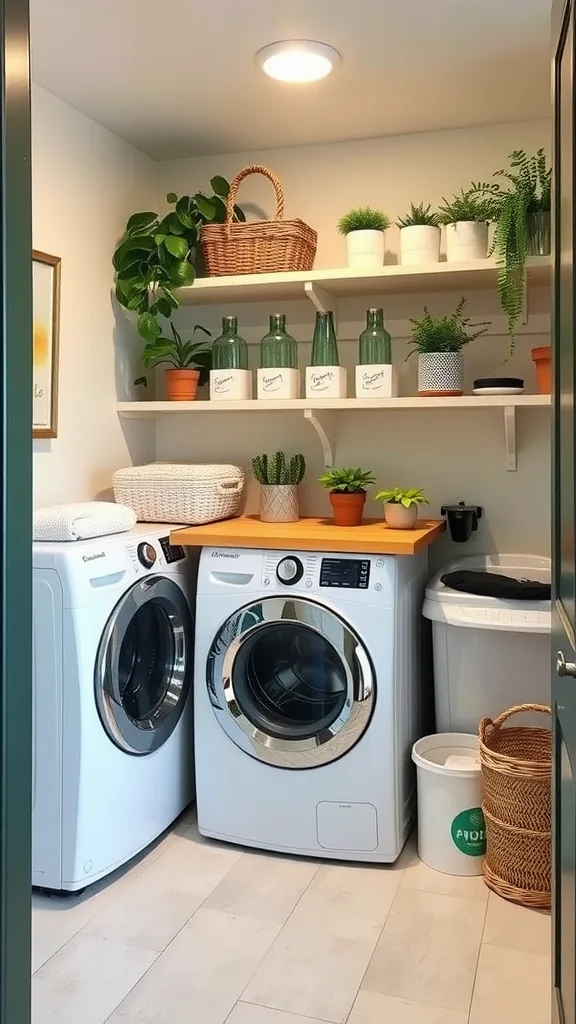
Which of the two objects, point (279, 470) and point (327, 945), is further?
point (279, 470)

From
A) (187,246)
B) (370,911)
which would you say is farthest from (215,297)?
(370,911)

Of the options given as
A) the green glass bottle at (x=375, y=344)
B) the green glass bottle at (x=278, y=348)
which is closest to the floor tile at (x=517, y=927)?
the green glass bottle at (x=375, y=344)

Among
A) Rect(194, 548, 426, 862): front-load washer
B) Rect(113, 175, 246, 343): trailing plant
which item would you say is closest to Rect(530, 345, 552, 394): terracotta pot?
Rect(194, 548, 426, 862): front-load washer

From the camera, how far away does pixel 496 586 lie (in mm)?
2570

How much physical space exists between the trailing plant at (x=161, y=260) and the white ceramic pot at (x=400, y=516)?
38.6 inches

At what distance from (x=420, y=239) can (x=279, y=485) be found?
2.90 feet

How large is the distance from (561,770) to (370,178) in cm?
223

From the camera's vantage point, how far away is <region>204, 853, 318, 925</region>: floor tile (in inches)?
90.4

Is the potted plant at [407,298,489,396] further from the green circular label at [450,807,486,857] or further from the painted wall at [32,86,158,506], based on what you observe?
the green circular label at [450,807,486,857]

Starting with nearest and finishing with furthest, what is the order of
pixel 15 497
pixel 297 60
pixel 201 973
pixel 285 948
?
pixel 15 497, pixel 201 973, pixel 285 948, pixel 297 60

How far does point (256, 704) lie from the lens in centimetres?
264

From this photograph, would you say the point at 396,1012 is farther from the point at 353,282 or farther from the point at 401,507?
the point at 353,282

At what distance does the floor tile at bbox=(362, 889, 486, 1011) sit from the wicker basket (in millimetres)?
1923

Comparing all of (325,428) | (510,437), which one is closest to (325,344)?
(325,428)
